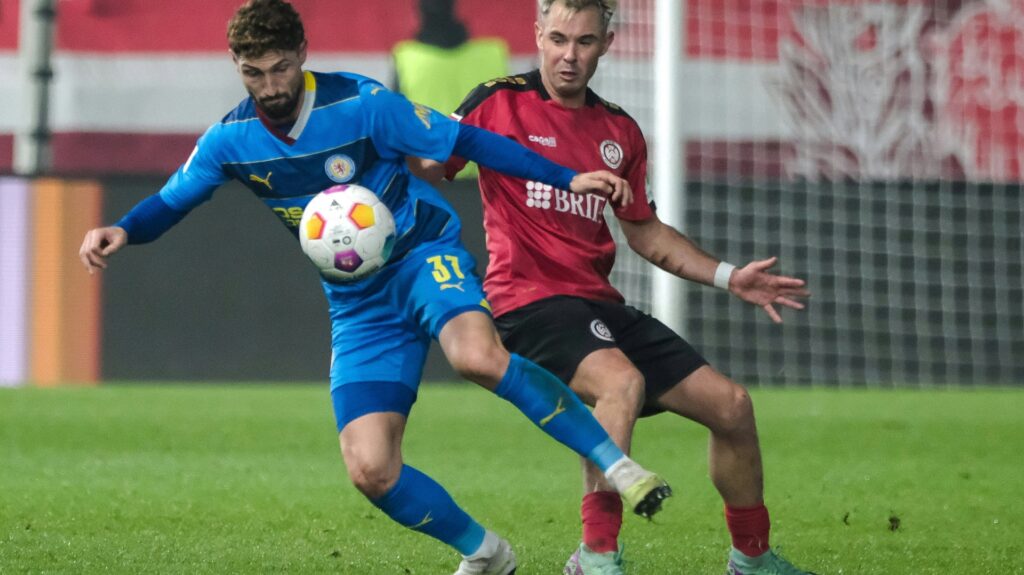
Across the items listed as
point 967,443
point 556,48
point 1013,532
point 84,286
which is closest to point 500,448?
point 967,443

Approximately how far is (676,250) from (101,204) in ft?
24.6

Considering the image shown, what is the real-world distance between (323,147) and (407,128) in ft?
0.79

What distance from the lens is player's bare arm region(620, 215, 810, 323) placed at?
183 inches

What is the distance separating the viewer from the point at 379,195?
466cm

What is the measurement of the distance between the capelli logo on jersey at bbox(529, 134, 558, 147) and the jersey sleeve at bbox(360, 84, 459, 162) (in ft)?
1.44

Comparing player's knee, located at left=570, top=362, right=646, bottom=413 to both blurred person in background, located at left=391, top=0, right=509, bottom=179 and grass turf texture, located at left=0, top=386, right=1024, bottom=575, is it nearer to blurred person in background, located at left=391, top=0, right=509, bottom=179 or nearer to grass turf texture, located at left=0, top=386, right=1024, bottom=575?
grass turf texture, located at left=0, top=386, right=1024, bottom=575

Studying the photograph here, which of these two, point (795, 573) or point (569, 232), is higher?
point (569, 232)

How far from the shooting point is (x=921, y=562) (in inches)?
198

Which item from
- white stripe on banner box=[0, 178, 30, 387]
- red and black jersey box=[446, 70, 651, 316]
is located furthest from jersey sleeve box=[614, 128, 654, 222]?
white stripe on banner box=[0, 178, 30, 387]

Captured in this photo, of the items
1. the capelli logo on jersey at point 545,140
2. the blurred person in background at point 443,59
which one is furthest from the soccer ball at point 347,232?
the blurred person in background at point 443,59

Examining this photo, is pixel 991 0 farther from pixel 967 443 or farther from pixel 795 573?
pixel 795 573

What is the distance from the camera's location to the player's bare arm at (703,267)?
464 cm

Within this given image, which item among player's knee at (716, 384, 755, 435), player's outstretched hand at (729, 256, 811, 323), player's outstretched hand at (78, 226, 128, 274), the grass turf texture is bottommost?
the grass turf texture

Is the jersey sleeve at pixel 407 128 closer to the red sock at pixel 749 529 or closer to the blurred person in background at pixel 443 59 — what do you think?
the red sock at pixel 749 529
